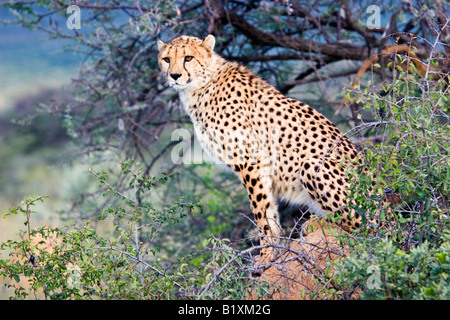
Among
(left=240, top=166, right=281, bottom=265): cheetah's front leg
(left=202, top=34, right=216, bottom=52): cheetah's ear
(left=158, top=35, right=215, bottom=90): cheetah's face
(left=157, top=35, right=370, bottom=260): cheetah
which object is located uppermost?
(left=202, top=34, right=216, bottom=52): cheetah's ear

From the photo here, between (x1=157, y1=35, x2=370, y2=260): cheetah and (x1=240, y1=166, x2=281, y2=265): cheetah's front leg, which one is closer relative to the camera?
(x1=157, y1=35, x2=370, y2=260): cheetah

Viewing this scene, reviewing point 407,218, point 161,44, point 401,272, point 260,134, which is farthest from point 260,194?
point 401,272

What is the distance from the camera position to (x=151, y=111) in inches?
219

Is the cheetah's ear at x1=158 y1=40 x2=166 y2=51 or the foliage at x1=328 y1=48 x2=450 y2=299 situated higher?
the cheetah's ear at x1=158 y1=40 x2=166 y2=51

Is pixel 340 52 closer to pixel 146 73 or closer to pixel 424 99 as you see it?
pixel 146 73

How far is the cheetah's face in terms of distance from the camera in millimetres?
3939

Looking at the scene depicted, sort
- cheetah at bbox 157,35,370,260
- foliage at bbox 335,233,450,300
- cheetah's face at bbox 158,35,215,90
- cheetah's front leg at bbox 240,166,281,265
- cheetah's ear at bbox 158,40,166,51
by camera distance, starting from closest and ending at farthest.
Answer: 1. foliage at bbox 335,233,450,300
2. cheetah at bbox 157,35,370,260
3. cheetah's front leg at bbox 240,166,281,265
4. cheetah's face at bbox 158,35,215,90
5. cheetah's ear at bbox 158,40,166,51

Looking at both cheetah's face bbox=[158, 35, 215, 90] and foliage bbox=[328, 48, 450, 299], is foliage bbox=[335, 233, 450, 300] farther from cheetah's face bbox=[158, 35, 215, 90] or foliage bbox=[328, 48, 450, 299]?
cheetah's face bbox=[158, 35, 215, 90]

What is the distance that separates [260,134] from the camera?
12.7 feet

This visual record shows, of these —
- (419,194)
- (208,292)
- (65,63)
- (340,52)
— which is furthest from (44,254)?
(65,63)

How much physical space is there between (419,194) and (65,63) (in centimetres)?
914

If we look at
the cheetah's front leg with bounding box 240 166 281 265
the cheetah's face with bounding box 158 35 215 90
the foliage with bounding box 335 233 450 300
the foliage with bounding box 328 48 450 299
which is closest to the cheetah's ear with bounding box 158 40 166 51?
the cheetah's face with bounding box 158 35 215 90

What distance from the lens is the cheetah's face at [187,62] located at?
155 inches

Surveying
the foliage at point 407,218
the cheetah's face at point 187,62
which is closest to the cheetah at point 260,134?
the cheetah's face at point 187,62
